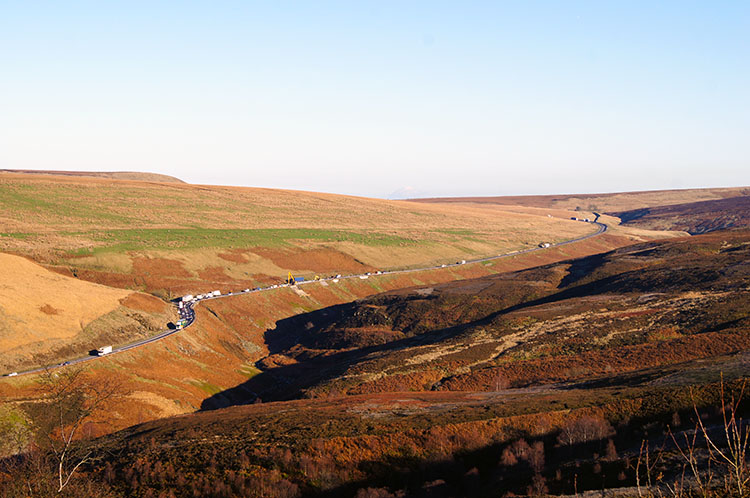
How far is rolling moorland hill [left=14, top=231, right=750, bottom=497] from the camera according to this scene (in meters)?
26.6

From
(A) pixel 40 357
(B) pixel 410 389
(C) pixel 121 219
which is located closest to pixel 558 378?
(B) pixel 410 389

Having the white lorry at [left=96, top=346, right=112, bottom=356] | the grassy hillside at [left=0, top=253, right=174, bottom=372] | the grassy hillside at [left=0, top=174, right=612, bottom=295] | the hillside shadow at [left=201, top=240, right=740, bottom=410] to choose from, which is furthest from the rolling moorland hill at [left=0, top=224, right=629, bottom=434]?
the grassy hillside at [left=0, top=174, right=612, bottom=295]

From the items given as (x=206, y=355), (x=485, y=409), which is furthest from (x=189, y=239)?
(x=485, y=409)

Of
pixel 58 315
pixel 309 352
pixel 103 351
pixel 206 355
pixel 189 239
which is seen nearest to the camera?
pixel 103 351

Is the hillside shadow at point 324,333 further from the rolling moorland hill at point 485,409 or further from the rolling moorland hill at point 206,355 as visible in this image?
the rolling moorland hill at point 206,355

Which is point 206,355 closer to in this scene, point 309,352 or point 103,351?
point 103,351

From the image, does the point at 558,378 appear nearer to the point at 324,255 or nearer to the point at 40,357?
the point at 40,357

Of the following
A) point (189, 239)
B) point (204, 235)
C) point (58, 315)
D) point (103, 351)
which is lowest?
point (103, 351)

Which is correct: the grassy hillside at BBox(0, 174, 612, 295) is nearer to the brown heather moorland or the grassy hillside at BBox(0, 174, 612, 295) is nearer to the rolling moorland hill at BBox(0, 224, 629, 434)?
the brown heather moorland

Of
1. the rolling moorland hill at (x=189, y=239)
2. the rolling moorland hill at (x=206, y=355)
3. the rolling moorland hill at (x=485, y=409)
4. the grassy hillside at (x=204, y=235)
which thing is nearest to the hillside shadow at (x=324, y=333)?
the rolling moorland hill at (x=485, y=409)

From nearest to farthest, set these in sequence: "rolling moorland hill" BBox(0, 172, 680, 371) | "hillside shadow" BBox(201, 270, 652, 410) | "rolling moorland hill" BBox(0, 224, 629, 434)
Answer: "rolling moorland hill" BBox(0, 224, 629, 434)
"hillside shadow" BBox(201, 270, 652, 410)
"rolling moorland hill" BBox(0, 172, 680, 371)

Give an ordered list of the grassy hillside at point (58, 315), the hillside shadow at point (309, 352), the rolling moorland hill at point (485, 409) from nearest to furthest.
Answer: the rolling moorland hill at point (485, 409)
the grassy hillside at point (58, 315)
the hillside shadow at point (309, 352)

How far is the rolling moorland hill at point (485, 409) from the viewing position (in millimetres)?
26594

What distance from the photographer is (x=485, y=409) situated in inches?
1363
